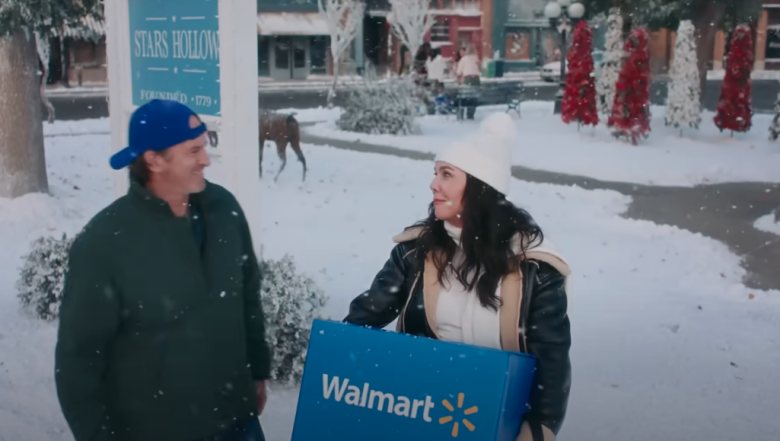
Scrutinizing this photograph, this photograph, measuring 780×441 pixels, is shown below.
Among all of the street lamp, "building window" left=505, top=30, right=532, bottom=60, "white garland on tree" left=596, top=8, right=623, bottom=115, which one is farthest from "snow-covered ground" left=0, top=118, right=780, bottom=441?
"building window" left=505, top=30, right=532, bottom=60

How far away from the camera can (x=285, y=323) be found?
15.6ft

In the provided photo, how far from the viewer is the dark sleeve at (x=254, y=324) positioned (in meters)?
2.75

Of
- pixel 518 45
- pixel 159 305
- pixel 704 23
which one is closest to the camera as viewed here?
pixel 159 305

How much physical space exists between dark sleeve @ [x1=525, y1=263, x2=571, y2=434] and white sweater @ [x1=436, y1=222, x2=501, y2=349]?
11cm

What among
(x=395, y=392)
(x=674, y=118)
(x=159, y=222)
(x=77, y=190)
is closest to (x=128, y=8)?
(x=159, y=222)

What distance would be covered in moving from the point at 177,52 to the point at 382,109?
13.4 m

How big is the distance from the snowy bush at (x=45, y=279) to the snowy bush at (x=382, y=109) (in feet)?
41.1

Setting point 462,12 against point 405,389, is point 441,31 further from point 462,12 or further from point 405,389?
point 405,389

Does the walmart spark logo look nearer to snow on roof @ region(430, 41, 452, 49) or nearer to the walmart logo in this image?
the walmart logo

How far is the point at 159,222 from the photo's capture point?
2.41 m

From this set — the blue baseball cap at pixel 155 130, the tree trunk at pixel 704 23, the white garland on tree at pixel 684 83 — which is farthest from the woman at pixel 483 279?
the tree trunk at pixel 704 23

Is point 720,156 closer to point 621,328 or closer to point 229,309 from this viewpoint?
point 621,328

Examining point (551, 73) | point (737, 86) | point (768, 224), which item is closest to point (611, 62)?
point (737, 86)

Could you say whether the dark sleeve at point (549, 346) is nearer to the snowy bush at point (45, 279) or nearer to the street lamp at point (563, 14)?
the snowy bush at point (45, 279)
